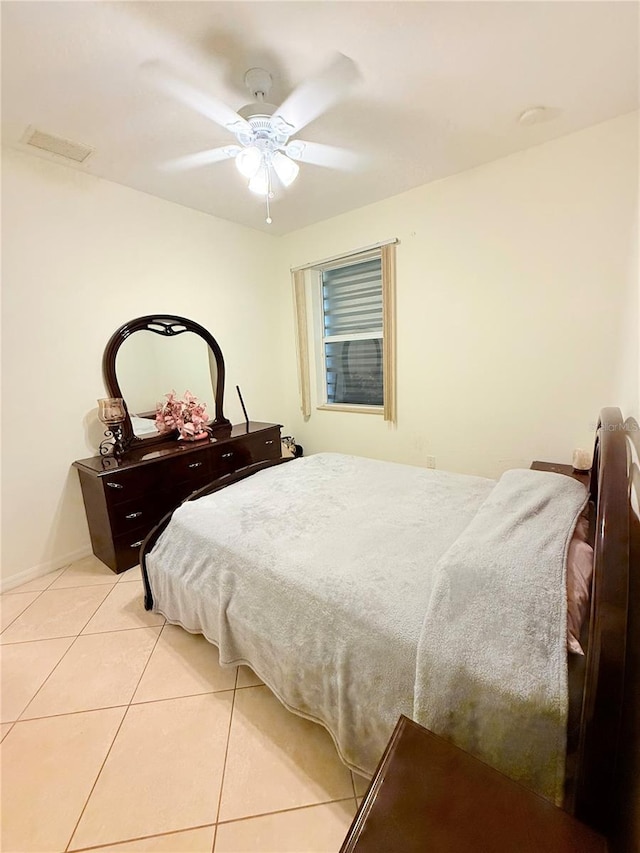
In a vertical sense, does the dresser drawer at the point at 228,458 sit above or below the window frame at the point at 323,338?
below

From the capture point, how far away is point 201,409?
2.95 meters

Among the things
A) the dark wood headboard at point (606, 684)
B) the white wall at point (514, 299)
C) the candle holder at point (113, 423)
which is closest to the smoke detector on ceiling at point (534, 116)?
the white wall at point (514, 299)

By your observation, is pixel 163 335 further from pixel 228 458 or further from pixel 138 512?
pixel 138 512

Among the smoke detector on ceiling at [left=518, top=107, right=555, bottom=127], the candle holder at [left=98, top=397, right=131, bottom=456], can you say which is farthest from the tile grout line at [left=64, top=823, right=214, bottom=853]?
the smoke detector on ceiling at [left=518, top=107, right=555, bottom=127]

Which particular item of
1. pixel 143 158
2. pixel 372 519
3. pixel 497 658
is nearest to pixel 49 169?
pixel 143 158

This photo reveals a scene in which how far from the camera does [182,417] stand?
2869 mm

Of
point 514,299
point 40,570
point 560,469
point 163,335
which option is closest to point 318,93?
point 514,299

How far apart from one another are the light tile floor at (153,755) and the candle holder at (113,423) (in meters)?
1.14

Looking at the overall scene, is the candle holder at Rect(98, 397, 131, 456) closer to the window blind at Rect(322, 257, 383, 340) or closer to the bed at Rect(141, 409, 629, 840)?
the bed at Rect(141, 409, 629, 840)

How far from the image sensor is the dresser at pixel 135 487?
2227 mm

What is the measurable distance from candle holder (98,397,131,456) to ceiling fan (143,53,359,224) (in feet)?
5.45

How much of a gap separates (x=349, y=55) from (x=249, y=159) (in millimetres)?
597

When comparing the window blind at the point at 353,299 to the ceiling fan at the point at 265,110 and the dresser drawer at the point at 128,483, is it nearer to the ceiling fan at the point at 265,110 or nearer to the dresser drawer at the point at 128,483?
the ceiling fan at the point at 265,110

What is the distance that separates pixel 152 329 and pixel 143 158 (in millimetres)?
1107
